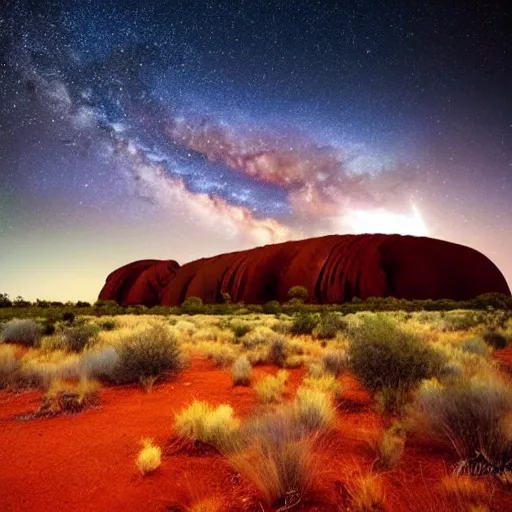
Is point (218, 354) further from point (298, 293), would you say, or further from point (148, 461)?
point (298, 293)

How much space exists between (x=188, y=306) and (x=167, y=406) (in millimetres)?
35913

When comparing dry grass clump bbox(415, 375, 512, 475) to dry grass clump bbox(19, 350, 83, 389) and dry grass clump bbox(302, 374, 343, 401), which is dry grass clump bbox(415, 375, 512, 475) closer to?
dry grass clump bbox(302, 374, 343, 401)

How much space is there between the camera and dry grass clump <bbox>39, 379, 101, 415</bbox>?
18.0ft

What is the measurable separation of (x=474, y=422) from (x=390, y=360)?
2.33 m

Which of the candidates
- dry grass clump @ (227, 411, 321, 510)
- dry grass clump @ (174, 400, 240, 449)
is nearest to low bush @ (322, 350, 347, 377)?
dry grass clump @ (174, 400, 240, 449)

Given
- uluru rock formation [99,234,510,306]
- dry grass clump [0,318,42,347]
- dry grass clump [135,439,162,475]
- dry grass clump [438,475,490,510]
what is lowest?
dry grass clump [135,439,162,475]

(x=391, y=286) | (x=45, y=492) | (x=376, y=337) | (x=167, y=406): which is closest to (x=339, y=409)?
(x=376, y=337)

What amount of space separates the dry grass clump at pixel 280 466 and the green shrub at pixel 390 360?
2.80 m

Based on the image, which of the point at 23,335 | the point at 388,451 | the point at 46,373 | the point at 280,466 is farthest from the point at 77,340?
the point at 388,451

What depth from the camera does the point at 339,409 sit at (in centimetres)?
523

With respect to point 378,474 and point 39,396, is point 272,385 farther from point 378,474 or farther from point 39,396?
point 39,396

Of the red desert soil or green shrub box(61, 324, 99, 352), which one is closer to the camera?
the red desert soil

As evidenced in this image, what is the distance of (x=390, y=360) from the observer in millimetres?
6016

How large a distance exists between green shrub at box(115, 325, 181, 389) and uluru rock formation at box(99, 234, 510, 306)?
123ft
